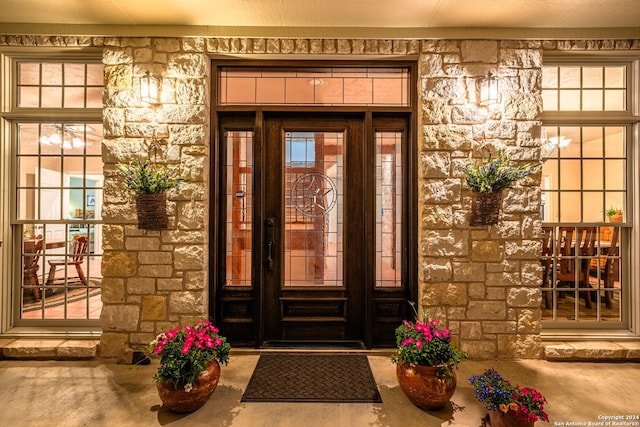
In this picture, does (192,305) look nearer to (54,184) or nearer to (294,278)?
(294,278)

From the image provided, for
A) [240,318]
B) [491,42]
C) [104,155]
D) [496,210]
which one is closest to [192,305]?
[240,318]

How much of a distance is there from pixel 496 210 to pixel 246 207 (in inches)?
89.0

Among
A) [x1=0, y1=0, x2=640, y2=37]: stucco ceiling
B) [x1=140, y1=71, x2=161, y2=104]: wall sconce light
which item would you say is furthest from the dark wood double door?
[x1=0, y1=0, x2=640, y2=37]: stucco ceiling

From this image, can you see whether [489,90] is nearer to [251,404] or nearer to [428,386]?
[428,386]

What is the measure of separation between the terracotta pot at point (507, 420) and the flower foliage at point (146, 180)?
2843 mm

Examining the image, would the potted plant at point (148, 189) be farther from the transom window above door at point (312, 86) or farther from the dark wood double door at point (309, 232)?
the transom window above door at point (312, 86)

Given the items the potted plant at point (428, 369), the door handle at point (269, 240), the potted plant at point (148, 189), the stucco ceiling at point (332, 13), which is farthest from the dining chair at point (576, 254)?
the potted plant at point (148, 189)

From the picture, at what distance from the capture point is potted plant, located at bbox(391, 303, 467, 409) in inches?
91.7

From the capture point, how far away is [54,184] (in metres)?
3.37

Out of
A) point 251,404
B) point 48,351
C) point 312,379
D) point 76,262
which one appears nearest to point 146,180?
point 76,262

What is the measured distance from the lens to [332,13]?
3.01 metres

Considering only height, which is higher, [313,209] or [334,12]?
[334,12]

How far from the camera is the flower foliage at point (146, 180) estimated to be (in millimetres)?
2910

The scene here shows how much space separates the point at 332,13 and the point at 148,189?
2.19m
